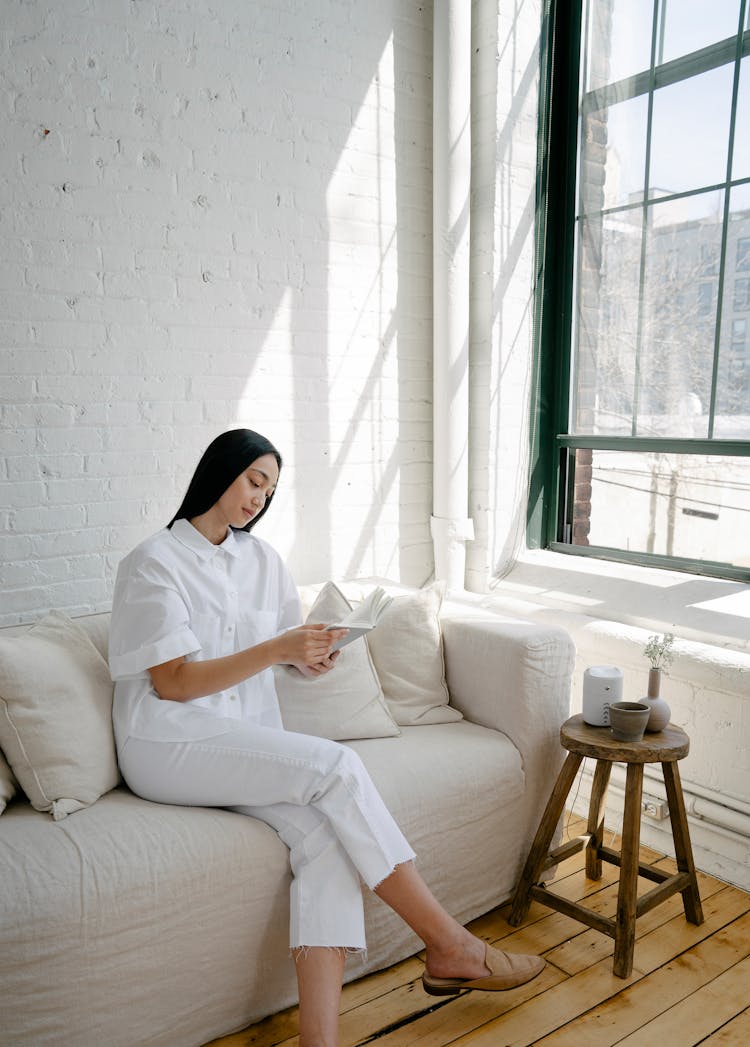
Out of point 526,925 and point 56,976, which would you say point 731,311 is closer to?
point 526,925

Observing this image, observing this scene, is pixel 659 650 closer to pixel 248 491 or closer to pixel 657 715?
pixel 657 715

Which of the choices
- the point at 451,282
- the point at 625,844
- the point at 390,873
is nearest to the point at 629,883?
the point at 625,844

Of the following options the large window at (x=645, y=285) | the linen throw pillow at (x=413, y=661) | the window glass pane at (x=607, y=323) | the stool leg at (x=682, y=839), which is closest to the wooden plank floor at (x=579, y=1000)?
the stool leg at (x=682, y=839)

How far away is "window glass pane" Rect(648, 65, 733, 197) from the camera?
2740 mm

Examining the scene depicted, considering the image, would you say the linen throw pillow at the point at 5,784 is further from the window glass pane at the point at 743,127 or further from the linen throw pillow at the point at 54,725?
the window glass pane at the point at 743,127

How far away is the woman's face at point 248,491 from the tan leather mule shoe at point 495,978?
113 cm

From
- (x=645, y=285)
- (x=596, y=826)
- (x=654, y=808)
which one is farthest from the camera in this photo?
(x=645, y=285)

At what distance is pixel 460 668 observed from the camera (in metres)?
2.56

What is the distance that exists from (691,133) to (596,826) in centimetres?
222

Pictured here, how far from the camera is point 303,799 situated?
184cm

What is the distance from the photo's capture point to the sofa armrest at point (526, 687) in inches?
93.1

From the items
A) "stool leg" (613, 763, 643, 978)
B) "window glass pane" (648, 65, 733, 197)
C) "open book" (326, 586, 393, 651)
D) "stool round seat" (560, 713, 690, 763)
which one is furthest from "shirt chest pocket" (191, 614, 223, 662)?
"window glass pane" (648, 65, 733, 197)

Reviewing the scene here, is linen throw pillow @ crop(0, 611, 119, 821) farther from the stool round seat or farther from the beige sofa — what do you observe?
the stool round seat

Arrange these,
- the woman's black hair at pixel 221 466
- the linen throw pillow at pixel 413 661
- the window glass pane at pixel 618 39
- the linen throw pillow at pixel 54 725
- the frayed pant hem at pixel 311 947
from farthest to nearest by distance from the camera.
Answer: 1. the window glass pane at pixel 618 39
2. the linen throw pillow at pixel 413 661
3. the woman's black hair at pixel 221 466
4. the linen throw pillow at pixel 54 725
5. the frayed pant hem at pixel 311 947
